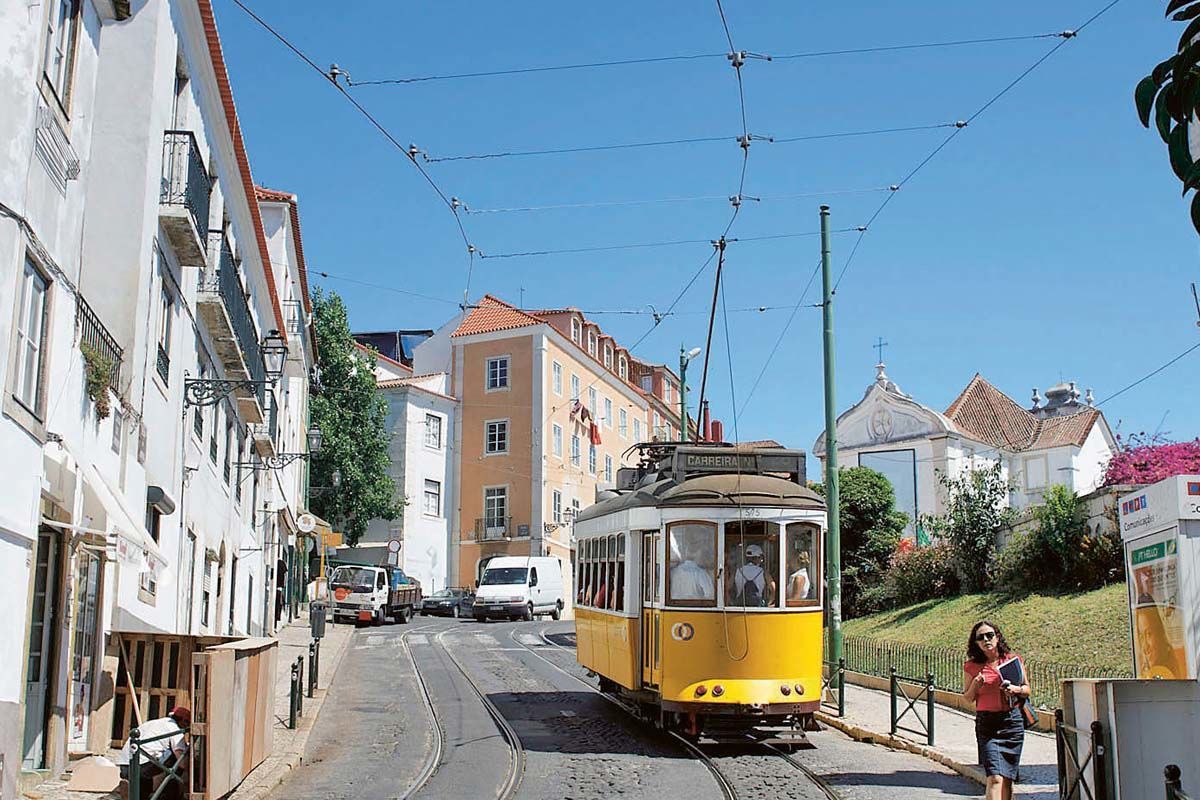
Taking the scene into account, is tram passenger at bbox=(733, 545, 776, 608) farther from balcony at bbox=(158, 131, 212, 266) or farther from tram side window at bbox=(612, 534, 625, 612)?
balcony at bbox=(158, 131, 212, 266)

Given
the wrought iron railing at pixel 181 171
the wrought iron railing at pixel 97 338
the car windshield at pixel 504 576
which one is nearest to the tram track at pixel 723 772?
the wrought iron railing at pixel 97 338

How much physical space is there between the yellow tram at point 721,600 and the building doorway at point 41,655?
5915 mm

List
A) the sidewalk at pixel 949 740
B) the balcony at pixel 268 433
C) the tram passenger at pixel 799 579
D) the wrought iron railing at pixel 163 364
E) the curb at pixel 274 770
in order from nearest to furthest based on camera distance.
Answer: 1. the curb at pixel 274 770
2. the sidewalk at pixel 949 740
3. the tram passenger at pixel 799 579
4. the wrought iron railing at pixel 163 364
5. the balcony at pixel 268 433

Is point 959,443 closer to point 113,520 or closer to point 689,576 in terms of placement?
point 689,576

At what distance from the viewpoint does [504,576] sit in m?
43.1

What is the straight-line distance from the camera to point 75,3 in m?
11.9

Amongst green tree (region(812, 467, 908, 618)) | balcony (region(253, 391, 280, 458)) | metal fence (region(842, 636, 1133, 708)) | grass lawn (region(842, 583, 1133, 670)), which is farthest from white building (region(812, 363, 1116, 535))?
metal fence (region(842, 636, 1133, 708))

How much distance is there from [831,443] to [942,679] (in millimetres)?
3647

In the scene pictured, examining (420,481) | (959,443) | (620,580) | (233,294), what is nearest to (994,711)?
(620,580)

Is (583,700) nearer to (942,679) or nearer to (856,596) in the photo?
(942,679)

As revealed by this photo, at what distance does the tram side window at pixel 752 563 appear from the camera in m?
13.1

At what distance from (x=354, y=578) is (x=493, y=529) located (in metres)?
17.0

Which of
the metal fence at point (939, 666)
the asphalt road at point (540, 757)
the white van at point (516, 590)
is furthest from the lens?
the white van at point (516, 590)

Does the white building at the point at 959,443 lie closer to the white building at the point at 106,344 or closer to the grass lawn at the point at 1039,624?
the grass lawn at the point at 1039,624
